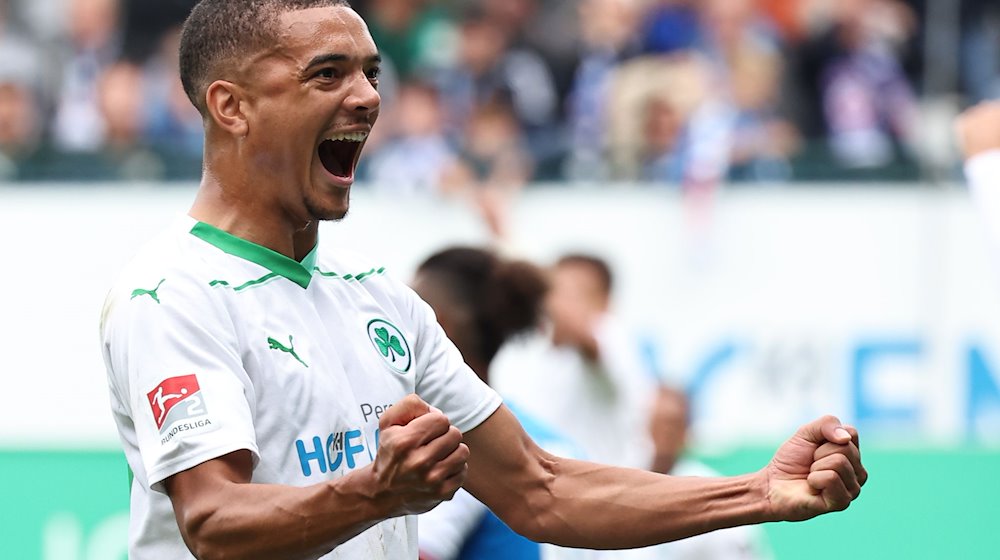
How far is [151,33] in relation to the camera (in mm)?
12164

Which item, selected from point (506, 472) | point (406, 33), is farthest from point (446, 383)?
point (406, 33)

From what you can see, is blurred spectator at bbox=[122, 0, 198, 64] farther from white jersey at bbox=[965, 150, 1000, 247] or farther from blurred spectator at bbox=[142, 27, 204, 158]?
white jersey at bbox=[965, 150, 1000, 247]

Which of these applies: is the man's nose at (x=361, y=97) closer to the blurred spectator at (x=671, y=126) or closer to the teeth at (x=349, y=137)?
the teeth at (x=349, y=137)

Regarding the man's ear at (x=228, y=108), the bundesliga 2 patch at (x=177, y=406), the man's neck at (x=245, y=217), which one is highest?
the man's ear at (x=228, y=108)

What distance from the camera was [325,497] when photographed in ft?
9.59

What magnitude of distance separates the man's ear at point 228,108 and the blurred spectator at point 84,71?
8.69 m

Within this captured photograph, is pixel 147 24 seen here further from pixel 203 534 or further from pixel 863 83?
pixel 203 534

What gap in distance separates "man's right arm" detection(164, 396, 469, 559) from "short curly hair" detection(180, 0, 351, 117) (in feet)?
2.76

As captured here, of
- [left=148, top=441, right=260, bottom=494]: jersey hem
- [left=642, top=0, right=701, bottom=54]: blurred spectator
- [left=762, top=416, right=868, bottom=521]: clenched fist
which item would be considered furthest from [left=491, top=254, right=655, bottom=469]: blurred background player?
[left=148, top=441, right=260, bottom=494]: jersey hem

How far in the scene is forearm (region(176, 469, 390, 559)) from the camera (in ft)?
9.55

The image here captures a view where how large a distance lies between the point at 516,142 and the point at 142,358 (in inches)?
341

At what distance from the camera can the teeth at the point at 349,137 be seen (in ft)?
11.1

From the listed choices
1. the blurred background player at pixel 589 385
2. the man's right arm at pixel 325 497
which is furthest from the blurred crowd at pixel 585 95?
the man's right arm at pixel 325 497

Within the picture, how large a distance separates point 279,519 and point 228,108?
909 millimetres
